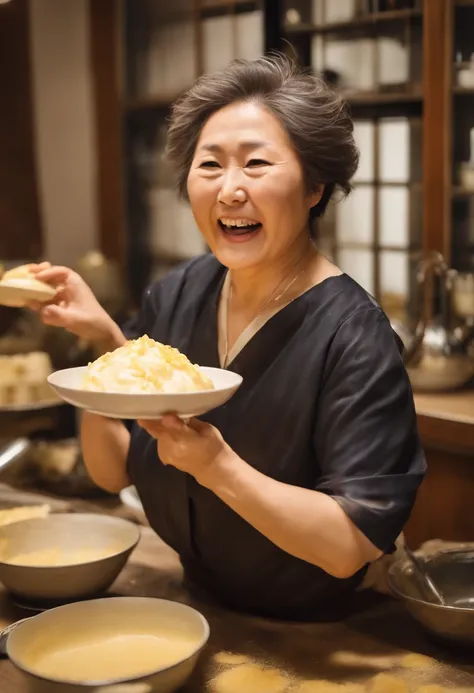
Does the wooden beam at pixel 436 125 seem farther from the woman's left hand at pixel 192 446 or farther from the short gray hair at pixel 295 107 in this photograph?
the woman's left hand at pixel 192 446

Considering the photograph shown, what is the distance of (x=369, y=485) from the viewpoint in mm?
1567

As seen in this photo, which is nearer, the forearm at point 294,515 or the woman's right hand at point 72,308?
the forearm at point 294,515

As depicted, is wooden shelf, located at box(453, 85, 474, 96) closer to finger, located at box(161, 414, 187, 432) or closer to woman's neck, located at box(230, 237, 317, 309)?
woman's neck, located at box(230, 237, 317, 309)

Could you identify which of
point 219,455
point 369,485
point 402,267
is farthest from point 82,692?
point 402,267

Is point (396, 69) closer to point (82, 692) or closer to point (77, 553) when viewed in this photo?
point (77, 553)

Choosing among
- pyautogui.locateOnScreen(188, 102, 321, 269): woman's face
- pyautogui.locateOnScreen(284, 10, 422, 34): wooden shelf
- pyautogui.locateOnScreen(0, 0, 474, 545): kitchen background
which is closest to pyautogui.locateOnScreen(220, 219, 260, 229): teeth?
pyautogui.locateOnScreen(188, 102, 321, 269): woman's face

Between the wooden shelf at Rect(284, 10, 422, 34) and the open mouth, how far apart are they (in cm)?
247

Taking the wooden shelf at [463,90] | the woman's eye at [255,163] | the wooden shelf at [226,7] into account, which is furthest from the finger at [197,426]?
the wooden shelf at [226,7]

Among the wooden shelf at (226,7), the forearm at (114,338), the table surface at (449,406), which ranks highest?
the wooden shelf at (226,7)

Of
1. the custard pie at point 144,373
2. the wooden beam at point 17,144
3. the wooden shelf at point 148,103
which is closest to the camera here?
the custard pie at point 144,373

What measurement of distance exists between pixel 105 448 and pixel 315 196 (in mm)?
628

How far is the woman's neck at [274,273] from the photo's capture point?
1.77m

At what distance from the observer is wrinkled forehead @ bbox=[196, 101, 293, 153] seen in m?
1.67

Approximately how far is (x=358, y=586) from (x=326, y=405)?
0.40 metres
